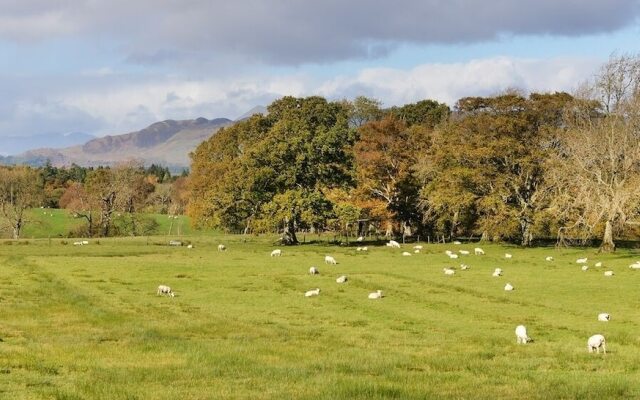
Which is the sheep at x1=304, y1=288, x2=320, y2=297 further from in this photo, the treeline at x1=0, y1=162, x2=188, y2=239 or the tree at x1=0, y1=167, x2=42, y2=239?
the tree at x1=0, y1=167, x2=42, y2=239

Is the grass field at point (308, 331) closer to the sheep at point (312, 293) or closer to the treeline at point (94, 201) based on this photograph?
the sheep at point (312, 293)

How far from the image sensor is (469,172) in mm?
76688

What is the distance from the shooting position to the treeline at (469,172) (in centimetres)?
6438

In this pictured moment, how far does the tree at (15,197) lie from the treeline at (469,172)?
38135 mm

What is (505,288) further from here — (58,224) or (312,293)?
(58,224)

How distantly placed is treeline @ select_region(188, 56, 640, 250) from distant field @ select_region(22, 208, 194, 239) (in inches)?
1698

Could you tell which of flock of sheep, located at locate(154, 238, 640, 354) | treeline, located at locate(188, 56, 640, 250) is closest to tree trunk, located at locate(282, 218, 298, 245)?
treeline, located at locate(188, 56, 640, 250)

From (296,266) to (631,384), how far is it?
3756 cm

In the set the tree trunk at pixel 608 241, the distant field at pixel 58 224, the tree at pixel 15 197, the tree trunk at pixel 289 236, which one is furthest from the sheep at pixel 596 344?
the tree at pixel 15 197

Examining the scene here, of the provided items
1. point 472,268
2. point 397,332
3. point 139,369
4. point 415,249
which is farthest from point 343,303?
point 415,249

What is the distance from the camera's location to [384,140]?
89625mm

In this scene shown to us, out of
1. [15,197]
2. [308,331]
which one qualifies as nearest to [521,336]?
[308,331]

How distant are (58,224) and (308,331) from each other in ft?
406

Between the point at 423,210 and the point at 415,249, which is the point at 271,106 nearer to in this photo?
the point at 423,210
